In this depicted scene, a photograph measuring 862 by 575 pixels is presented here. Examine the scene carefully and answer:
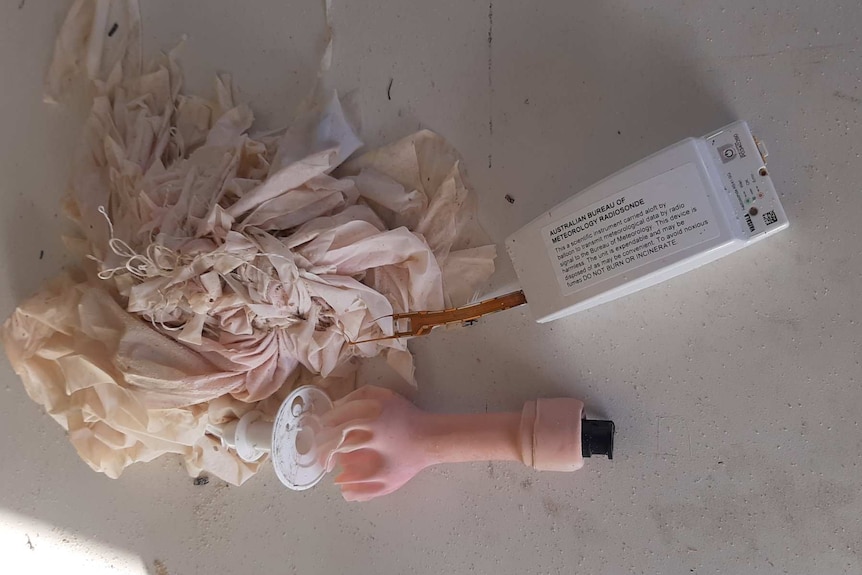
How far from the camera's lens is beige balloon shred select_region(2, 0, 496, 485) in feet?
3.28

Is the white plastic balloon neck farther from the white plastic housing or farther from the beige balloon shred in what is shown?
the white plastic housing

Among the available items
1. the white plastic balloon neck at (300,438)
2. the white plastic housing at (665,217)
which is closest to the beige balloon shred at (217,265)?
the white plastic balloon neck at (300,438)

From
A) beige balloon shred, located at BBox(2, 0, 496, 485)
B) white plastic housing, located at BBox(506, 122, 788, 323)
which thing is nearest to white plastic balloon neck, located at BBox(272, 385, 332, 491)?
beige balloon shred, located at BBox(2, 0, 496, 485)

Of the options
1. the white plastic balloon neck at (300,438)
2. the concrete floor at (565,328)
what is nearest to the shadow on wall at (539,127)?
the concrete floor at (565,328)

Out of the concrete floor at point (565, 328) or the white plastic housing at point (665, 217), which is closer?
the white plastic housing at point (665, 217)

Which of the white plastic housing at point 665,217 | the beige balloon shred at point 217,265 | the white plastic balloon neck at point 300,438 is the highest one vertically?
the beige balloon shred at point 217,265

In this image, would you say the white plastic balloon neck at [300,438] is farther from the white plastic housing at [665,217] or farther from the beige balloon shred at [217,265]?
the white plastic housing at [665,217]

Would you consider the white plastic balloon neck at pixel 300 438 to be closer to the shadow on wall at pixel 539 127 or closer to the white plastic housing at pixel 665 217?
the shadow on wall at pixel 539 127

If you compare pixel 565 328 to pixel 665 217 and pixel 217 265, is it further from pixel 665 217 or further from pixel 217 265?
pixel 217 265

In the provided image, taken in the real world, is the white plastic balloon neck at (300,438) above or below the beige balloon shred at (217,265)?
below

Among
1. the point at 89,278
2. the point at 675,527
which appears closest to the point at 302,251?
the point at 89,278

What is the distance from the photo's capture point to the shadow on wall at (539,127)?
3.28ft

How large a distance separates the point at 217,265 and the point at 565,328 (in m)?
0.51

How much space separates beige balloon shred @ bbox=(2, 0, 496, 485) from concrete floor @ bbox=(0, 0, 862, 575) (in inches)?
2.7
